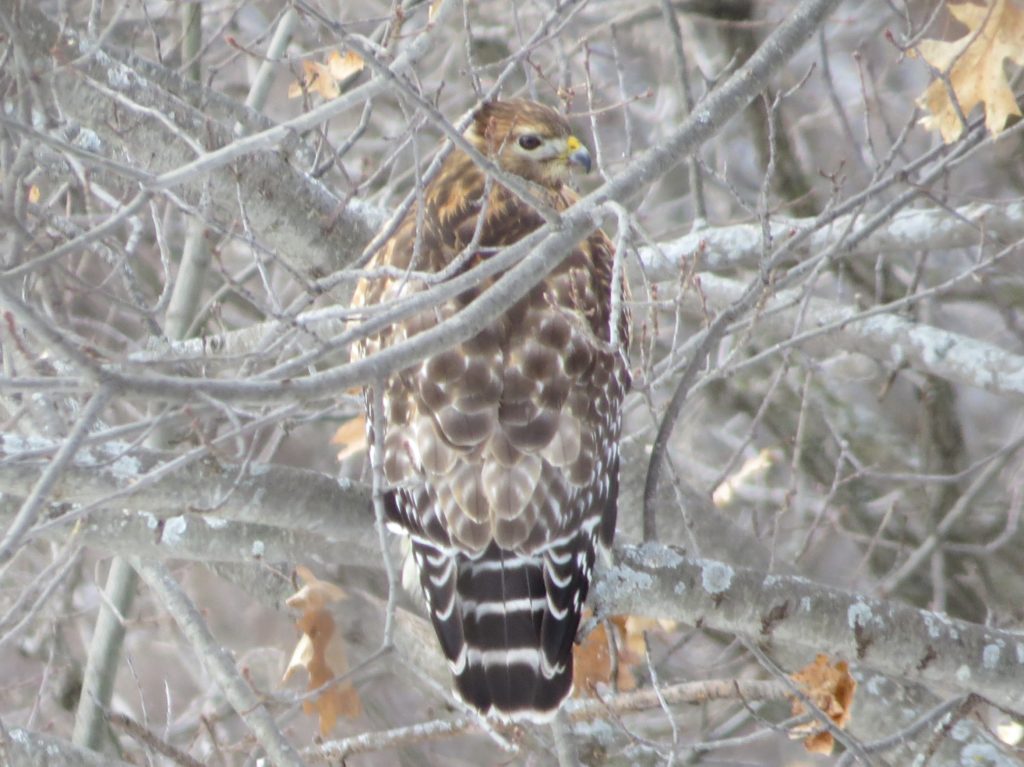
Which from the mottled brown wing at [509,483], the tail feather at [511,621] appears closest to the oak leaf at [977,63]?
the mottled brown wing at [509,483]

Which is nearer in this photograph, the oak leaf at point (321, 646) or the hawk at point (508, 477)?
the hawk at point (508, 477)

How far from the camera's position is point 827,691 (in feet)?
12.4

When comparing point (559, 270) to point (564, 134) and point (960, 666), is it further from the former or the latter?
point (960, 666)

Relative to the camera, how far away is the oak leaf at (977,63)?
4.09 m

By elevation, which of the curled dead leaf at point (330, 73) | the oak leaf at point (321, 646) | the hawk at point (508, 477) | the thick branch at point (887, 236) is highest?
the curled dead leaf at point (330, 73)

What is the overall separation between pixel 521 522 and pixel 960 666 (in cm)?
113

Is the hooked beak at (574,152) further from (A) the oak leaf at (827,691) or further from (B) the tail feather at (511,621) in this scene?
(A) the oak leaf at (827,691)

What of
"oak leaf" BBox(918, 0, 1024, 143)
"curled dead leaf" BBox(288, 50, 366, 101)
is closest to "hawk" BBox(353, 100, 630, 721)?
"curled dead leaf" BBox(288, 50, 366, 101)

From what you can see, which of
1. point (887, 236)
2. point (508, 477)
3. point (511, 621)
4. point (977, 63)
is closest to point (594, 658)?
point (511, 621)

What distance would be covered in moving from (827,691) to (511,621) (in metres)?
0.81

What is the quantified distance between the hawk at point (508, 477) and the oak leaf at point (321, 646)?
675 mm

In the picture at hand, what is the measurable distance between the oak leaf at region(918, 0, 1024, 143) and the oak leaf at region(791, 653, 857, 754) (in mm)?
1423

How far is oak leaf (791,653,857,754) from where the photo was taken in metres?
3.76

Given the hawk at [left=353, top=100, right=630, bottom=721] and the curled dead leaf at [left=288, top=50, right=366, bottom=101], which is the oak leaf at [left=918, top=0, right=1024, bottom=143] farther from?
the curled dead leaf at [left=288, top=50, right=366, bottom=101]
